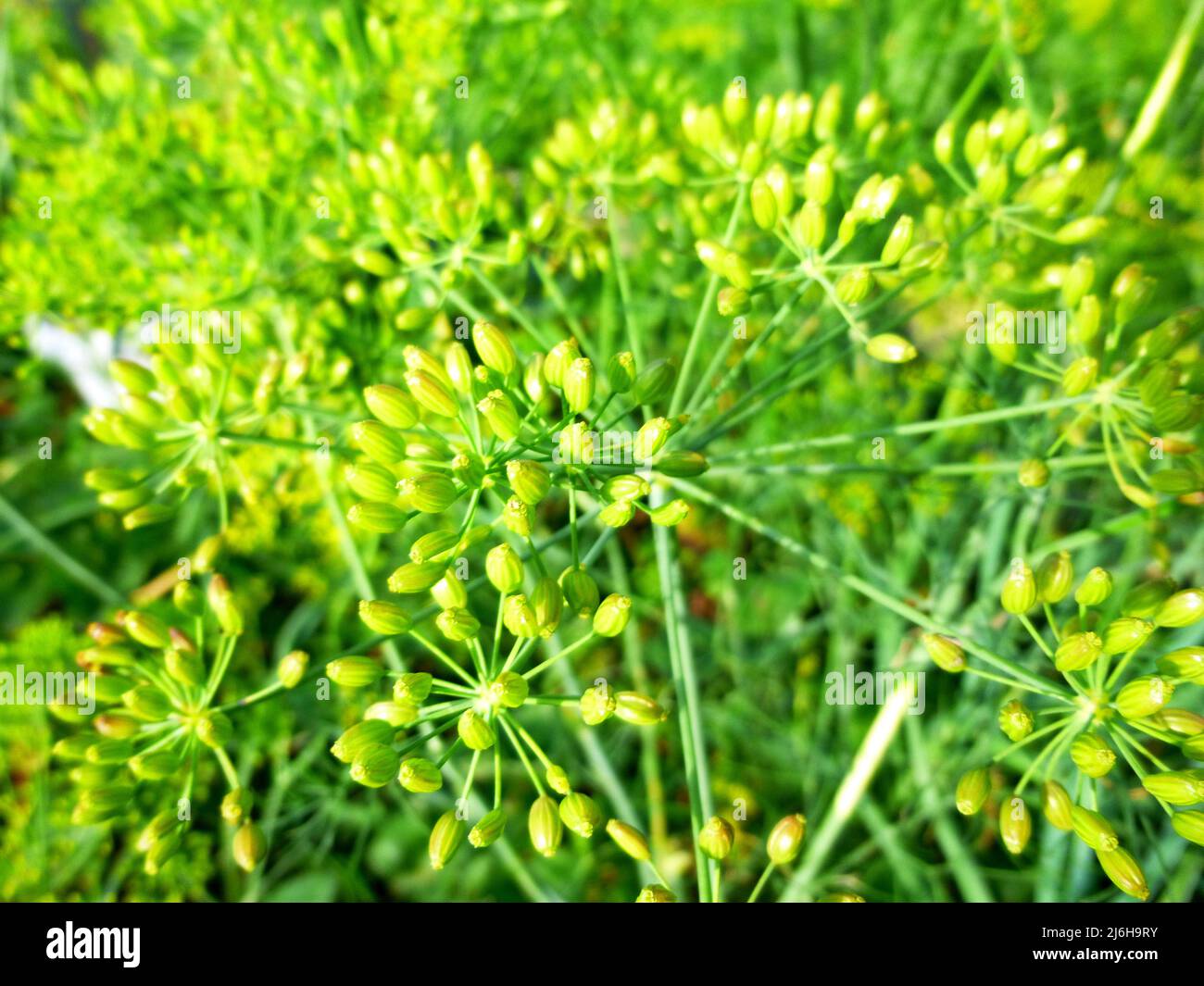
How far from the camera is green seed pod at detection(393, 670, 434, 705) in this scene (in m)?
1.23

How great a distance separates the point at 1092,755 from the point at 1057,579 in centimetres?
29

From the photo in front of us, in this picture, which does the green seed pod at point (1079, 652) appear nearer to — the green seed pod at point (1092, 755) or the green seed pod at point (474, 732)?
the green seed pod at point (1092, 755)

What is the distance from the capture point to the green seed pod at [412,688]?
123cm

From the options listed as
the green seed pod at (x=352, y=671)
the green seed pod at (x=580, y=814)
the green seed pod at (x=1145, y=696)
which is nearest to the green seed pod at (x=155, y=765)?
the green seed pod at (x=352, y=671)

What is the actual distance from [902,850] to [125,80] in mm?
2674

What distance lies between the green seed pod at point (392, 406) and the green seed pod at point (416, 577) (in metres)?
0.17

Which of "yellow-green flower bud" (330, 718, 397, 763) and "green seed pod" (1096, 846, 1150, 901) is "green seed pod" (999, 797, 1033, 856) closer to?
"green seed pod" (1096, 846, 1150, 901)

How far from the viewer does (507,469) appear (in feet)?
3.88

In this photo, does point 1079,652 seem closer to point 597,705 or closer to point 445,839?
point 597,705

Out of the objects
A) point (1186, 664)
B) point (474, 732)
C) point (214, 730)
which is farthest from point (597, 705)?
point (1186, 664)

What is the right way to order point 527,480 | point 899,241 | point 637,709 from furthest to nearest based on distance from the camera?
point 899,241, point 637,709, point 527,480

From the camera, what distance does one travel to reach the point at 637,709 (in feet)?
4.17
